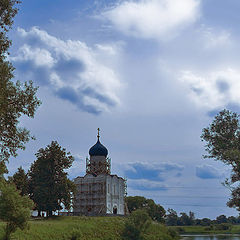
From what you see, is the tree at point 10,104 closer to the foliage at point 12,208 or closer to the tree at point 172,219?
the foliage at point 12,208

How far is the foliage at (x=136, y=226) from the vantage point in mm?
49781

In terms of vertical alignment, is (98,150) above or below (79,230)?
above

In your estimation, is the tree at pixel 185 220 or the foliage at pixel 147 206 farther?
the tree at pixel 185 220

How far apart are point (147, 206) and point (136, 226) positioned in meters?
51.3

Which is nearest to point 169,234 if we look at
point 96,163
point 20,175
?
point 96,163

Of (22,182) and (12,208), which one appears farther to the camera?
(22,182)

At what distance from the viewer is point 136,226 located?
5053 cm

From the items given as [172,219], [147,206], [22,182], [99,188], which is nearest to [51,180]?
[22,182]

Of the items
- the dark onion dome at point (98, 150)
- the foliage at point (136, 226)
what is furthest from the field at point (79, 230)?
the dark onion dome at point (98, 150)

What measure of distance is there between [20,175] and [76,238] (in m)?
23.5

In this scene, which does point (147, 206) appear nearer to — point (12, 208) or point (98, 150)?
point (98, 150)

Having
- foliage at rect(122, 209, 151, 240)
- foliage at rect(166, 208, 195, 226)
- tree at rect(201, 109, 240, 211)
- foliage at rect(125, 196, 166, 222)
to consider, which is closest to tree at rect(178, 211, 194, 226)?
foliage at rect(166, 208, 195, 226)

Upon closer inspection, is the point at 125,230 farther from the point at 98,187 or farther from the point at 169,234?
the point at 98,187

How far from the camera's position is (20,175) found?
199 ft
